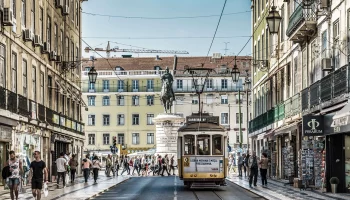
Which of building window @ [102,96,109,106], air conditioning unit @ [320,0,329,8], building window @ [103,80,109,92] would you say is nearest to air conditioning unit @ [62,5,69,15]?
air conditioning unit @ [320,0,329,8]

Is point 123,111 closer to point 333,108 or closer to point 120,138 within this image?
point 120,138

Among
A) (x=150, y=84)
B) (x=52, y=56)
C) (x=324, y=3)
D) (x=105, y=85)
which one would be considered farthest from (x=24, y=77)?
(x=150, y=84)

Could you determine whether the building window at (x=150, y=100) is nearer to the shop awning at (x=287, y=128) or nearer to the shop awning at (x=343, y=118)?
the shop awning at (x=287, y=128)

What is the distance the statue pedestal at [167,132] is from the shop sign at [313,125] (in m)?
39.1

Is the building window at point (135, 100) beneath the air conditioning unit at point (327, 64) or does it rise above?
above

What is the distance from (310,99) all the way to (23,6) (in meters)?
14.6

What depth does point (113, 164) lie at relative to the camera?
200 ft

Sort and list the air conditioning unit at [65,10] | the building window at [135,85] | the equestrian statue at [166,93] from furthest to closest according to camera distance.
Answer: the building window at [135,85], the equestrian statue at [166,93], the air conditioning unit at [65,10]

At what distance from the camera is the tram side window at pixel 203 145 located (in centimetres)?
3397

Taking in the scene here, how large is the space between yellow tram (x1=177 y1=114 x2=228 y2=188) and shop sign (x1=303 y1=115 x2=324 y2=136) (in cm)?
517

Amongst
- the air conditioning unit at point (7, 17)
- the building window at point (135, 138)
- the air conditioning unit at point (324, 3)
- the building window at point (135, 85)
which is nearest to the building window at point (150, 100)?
the building window at point (135, 85)

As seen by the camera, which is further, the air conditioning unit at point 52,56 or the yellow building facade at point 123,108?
the yellow building facade at point 123,108

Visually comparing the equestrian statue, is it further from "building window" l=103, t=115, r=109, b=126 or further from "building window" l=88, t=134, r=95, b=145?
"building window" l=88, t=134, r=95, b=145

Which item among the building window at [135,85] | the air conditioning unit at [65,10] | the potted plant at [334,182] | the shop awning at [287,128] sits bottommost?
the potted plant at [334,182]
